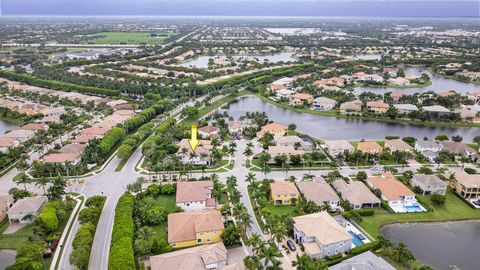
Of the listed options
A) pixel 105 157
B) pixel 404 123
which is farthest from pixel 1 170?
pixel 404 123

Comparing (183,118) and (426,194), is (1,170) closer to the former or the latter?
(183,118)

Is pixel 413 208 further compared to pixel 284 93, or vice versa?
pixel 284 93

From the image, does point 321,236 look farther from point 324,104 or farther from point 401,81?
point 401,81

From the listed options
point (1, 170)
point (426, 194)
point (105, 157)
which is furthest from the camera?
point (105, 157)


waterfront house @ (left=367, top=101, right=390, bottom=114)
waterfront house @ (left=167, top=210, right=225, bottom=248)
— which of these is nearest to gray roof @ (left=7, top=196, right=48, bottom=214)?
waterfront house @ (left=167, top=210, right=225, bottom=248)

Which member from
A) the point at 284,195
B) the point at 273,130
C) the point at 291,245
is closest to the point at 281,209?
the point at 284,195

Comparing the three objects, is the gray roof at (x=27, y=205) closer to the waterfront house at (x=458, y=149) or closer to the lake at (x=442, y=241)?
the lake at (x=442, y=241)
